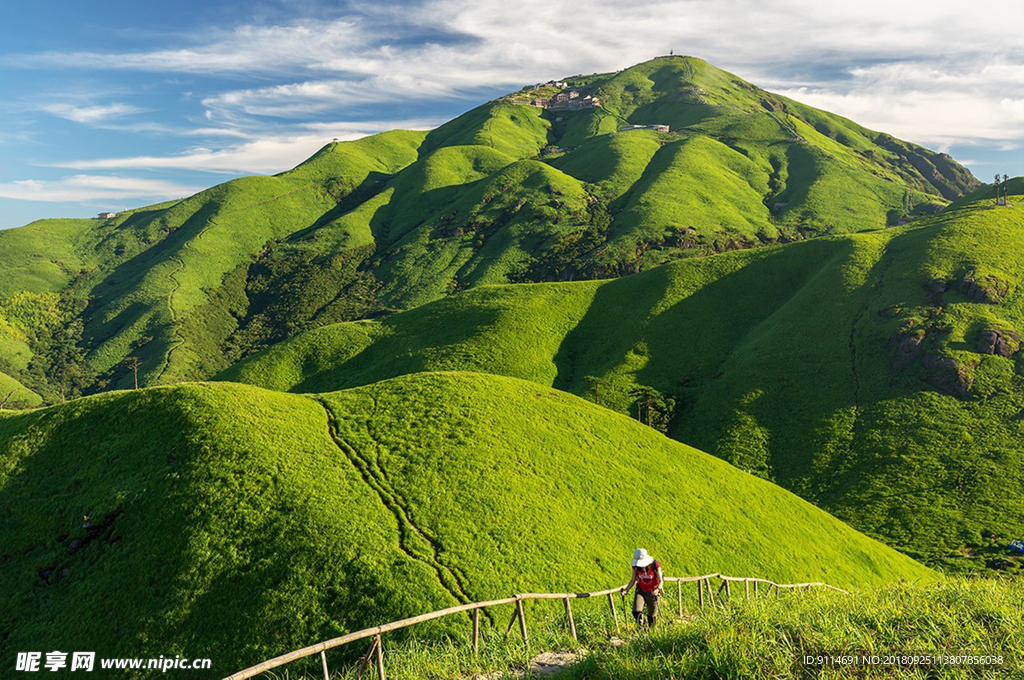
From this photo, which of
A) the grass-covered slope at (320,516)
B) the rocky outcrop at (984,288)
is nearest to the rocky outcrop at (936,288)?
the rocky outcrop at (984,288)

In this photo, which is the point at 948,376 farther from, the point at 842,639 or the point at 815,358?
the point at 842,639

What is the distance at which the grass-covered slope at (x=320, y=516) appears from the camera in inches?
1188

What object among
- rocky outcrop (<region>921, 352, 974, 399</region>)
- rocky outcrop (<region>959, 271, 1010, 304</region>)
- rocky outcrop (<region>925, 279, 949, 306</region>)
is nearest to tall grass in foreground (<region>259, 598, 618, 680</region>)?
rocky outcrop (<region>921, 352, 974, 399</region>)

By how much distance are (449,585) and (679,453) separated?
35527 mm

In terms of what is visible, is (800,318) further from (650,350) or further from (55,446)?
(55,446)

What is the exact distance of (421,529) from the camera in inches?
1446

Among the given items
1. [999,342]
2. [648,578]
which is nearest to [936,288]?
[999,342]

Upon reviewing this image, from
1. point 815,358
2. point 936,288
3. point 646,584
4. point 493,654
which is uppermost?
point 936,288

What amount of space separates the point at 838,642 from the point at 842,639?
13 cm

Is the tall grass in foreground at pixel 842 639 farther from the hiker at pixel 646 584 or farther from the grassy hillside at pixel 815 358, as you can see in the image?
the grassy hillside at pixel 815 358

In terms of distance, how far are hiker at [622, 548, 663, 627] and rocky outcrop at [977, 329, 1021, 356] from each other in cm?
12660

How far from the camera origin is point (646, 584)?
62.4 ft

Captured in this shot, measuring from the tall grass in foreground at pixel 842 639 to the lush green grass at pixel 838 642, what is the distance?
0.02m

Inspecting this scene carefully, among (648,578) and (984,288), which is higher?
(984,288)
